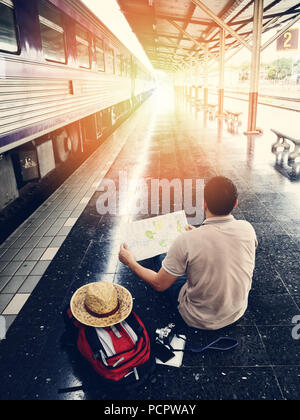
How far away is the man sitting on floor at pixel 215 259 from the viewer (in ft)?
6.31

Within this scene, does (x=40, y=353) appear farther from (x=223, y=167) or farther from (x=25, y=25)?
(x=223, y=167)

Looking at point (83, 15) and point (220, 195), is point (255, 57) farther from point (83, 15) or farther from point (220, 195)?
point (220, 195)

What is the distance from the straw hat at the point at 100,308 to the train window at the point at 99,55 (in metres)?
7.79

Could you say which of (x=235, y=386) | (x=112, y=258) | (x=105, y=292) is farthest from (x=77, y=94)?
(x=235, y=386)

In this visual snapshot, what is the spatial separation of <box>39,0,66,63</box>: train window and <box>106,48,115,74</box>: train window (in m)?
4.55

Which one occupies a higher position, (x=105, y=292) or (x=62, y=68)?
(x=62, y=68)

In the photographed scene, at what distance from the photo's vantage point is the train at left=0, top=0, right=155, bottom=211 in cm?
375

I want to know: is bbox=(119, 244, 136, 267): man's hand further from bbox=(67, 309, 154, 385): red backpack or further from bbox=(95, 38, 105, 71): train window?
bbox=(95, 38, 105, 71): train window

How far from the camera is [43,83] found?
470 cm

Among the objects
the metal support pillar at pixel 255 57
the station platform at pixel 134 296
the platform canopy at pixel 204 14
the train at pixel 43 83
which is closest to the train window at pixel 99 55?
the train at pixel 43 83

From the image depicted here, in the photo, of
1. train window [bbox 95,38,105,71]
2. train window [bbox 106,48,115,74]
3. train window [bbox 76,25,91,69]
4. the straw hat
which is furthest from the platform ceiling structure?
the straw hat
